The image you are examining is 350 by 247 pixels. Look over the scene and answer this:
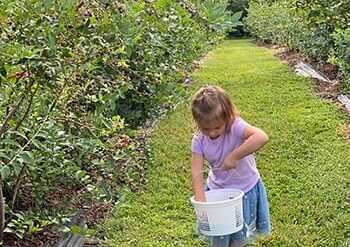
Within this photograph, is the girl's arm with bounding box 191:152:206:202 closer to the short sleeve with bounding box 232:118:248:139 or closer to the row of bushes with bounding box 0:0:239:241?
the short sleeve with bounding box 232:118:248:139

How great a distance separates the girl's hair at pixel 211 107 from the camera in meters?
3.12

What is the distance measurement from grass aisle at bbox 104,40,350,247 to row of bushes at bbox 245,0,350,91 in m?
0.94

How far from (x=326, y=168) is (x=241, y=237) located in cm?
228

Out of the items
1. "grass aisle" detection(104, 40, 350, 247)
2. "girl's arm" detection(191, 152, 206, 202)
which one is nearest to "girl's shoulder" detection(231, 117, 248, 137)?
"girl's arm" detection(191, 152, 206, 202)

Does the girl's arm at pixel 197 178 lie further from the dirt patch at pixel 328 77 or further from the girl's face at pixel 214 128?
the dirt patch at pixel 328 77

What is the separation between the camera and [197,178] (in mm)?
3238

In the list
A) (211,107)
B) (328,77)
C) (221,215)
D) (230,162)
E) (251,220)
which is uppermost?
(211,107)

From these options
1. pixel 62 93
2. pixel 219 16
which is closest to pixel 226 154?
pixel 62 93

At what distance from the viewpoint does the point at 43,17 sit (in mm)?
2416

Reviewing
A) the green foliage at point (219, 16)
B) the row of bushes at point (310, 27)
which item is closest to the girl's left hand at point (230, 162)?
the green foliage at point (219, 16)

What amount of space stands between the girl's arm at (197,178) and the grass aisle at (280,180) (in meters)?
0.38

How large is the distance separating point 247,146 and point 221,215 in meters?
0.37

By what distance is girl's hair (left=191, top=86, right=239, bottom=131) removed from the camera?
10.3 ft

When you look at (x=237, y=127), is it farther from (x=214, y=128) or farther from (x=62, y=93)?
(x=62, y=93)
